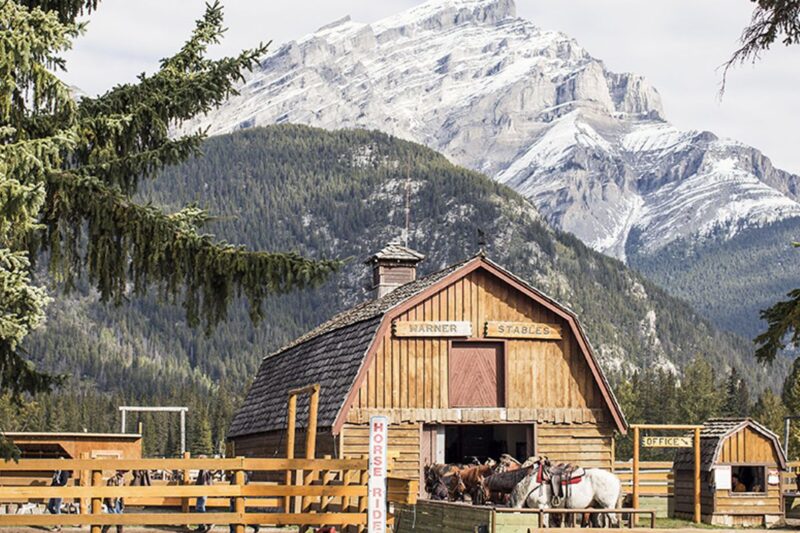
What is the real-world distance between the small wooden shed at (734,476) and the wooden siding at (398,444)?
854 centimetres

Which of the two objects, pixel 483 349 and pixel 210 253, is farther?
pixel 483 349

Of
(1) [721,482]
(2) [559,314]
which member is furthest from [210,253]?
(1) [721,482]

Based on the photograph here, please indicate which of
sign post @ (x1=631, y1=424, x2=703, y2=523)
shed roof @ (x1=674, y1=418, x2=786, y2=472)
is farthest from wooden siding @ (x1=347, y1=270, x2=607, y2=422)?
shed roof @ (x1=674, y1=418, x2=786, y2=472)

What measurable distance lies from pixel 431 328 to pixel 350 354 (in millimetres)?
2141

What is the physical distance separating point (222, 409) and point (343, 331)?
12978 centimetres

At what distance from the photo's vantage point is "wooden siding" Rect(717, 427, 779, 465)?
35.4 m

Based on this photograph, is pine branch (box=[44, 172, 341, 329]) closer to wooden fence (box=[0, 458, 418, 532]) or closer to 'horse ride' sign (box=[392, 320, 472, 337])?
wooden fence (box=[0, 458, 418, 532])

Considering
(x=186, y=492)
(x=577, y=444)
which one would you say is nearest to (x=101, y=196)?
(x=186, y=492)

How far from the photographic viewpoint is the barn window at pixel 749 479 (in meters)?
35.8

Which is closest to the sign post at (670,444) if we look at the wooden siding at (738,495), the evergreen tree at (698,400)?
the wooden siding at (738,495)

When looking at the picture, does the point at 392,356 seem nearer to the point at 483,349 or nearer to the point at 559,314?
the point at 483,349

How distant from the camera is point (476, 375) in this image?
3256cm

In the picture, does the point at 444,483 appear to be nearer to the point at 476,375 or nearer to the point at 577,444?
the point at 476,375

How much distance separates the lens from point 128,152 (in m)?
16.1
